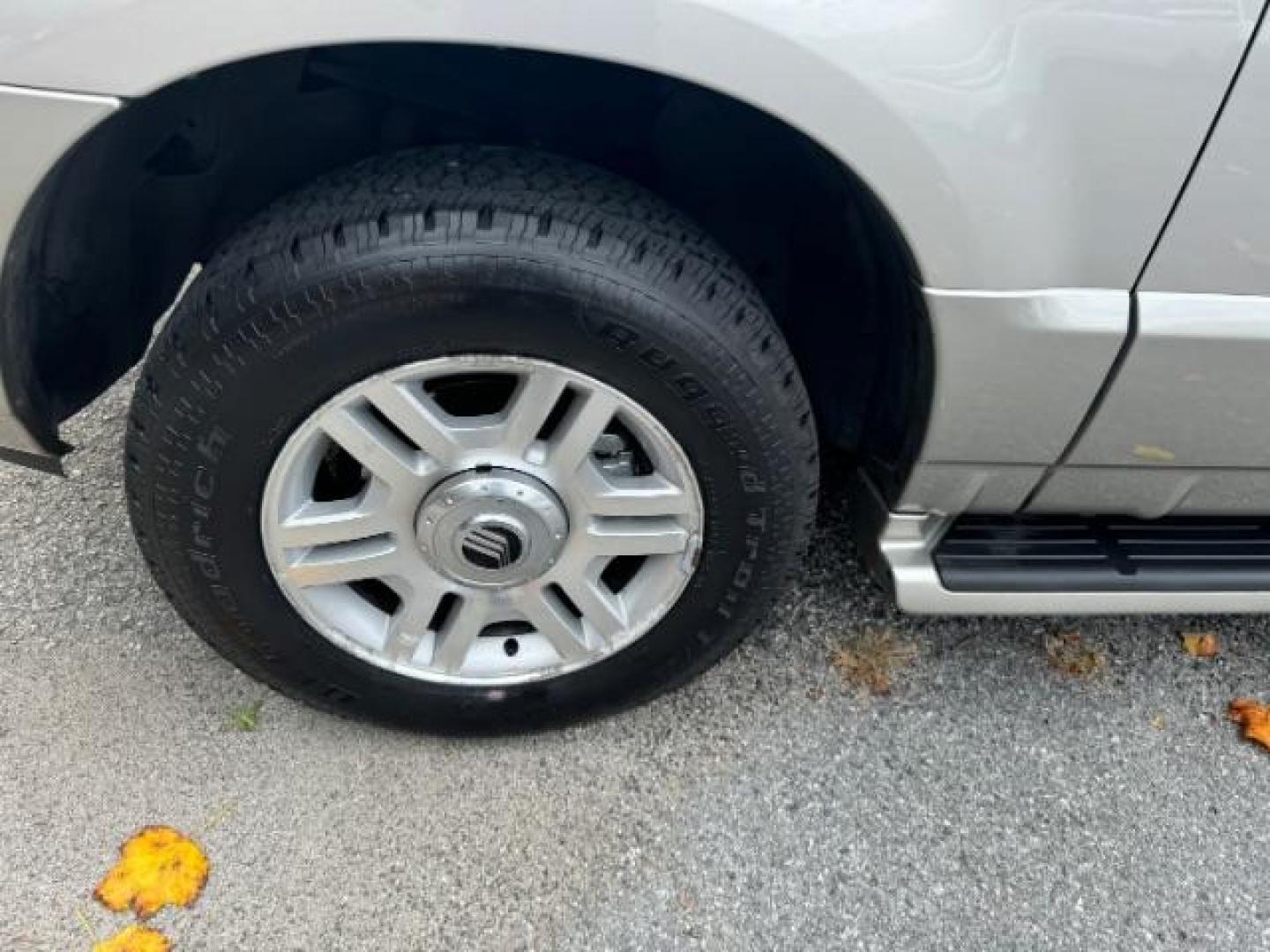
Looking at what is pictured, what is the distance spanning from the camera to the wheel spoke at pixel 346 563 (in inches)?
70.4

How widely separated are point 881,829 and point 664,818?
370 millimetres

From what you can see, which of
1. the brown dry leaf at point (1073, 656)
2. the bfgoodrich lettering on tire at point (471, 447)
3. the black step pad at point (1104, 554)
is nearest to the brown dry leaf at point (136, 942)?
the bfgoodrich lettering on tire at point (471, 447)

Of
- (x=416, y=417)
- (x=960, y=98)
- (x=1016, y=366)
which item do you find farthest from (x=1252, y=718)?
(x=416, y=417)

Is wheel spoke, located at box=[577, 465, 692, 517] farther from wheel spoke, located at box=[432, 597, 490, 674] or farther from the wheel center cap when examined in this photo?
wheel spoke, located at box=[432, 597, 490, 674]

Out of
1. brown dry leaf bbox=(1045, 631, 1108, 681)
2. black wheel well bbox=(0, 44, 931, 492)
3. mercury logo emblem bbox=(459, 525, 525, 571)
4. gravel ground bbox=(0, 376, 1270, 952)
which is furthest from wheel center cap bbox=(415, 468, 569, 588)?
brown dry leaf bbox=(1045, 631, 1108, 681)

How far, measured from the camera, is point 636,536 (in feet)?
5.91

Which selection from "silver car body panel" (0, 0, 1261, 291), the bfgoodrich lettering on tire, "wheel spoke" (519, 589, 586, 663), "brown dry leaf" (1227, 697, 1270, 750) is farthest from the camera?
"brown dry leaf" (1227, 697, 1270, 750)

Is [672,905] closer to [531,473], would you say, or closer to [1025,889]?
[1025,889]

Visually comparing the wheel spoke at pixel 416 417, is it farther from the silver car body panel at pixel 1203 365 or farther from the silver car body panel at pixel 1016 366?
the silver car body panel at pixel 1203 365

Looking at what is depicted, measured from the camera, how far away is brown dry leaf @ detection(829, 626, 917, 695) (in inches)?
85.2

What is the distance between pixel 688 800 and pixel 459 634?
19.4 inches

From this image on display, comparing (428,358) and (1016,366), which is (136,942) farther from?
(1016,366)

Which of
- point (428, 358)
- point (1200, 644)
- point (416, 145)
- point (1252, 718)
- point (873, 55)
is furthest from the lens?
point (1200, 644)

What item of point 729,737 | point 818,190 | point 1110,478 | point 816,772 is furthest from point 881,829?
point 818,190
